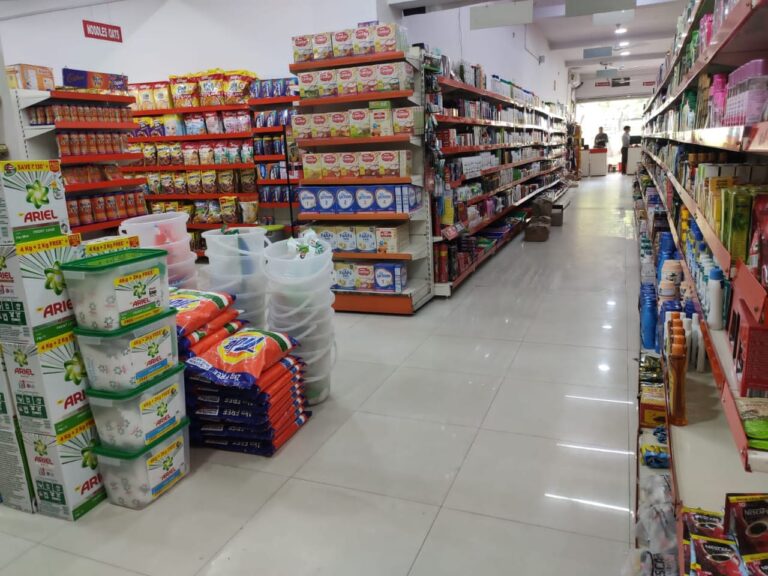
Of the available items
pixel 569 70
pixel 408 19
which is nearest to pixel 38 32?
pixel 408 19

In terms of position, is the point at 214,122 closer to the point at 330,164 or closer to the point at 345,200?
the point at 330,164

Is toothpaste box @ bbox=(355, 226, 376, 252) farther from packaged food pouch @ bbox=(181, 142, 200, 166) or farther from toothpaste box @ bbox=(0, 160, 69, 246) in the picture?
packaged food pouch @ bbox=(181, 142, 200, 166)

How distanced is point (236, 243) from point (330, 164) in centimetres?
193

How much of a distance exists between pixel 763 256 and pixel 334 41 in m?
4.33

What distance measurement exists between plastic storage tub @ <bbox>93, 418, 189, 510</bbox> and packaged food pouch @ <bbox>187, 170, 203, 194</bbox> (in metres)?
5.56

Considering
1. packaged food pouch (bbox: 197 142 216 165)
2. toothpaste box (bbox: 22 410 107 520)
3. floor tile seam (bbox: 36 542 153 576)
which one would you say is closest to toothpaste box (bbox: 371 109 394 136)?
toothpaste box (bbox: 22 410 107 520)

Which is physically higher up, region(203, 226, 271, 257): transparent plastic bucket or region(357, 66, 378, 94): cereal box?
region(357, 66, 378, 94): cereal box

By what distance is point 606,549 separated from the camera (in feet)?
6.59

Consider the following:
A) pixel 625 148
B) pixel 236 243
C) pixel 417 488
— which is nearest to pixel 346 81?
pixel 236 243

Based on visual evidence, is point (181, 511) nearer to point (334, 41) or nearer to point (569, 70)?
point (334, 41)

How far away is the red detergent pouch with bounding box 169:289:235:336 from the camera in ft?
8.90

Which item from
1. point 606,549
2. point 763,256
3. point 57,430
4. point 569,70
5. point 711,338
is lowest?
point 606,549

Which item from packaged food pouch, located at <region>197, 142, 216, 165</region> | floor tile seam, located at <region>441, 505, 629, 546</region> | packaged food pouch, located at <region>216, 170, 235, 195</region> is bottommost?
floor tile seam, located at <region>441, 505, 629, 546</region>

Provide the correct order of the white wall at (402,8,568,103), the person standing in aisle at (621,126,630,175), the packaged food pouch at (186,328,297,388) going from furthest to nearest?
1. the person standing in aisle at (621,126,630,175)
2. the white wall at (402,8,568,103)
3. the packaged food pouch at (186,328,297,388)
